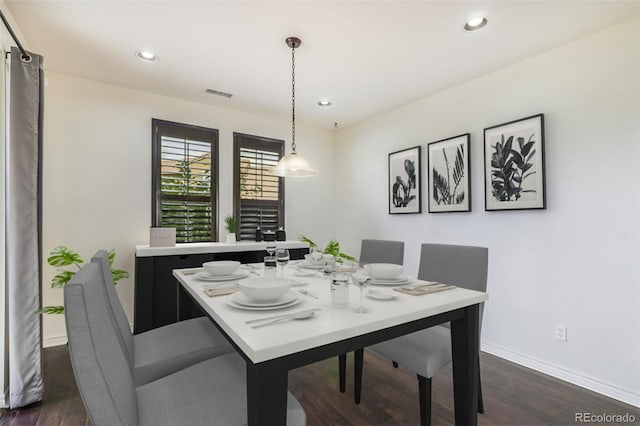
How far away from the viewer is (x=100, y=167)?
3.08 metres

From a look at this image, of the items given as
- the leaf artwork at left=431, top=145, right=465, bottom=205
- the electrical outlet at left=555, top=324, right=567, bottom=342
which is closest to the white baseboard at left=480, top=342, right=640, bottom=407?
the electrical outlet at left=555, top=324, right=567, bottom=342

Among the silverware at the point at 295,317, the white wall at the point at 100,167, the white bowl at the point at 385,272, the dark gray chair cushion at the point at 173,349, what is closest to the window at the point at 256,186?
the white wall at the point at 100,167

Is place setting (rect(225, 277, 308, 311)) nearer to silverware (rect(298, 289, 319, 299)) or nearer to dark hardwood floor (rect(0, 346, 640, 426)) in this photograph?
silverware (rect(298, 289, 319, 299))

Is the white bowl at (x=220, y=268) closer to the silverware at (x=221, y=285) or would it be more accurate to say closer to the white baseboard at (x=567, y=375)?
the silverware at (x=221, y=285)

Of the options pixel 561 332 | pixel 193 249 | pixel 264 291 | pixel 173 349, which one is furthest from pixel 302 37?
pixel 561 332

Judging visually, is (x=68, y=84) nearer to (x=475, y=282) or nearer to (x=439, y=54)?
(x=439, y=54)

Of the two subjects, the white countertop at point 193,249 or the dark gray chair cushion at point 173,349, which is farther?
the white countertop at point 193,249

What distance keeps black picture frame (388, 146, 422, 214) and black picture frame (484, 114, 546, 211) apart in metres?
0.75

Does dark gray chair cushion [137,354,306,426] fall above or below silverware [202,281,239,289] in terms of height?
below

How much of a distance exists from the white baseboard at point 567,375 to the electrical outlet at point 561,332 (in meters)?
0.22

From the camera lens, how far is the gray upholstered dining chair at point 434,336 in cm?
151

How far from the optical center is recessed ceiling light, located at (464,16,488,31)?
2078mm

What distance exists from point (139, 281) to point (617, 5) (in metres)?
3.97

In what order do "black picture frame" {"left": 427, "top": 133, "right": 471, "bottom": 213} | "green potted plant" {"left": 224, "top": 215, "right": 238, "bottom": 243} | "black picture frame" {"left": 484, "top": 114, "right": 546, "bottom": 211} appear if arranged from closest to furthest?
"black picture frame" {"left": 484, "top": 114, "right": 546, "bottom": 211}, "black picture frame" {"left": 427, "top": 133, "right": 471, "bottom": 213}, "green potted plant" {"left": 224, "top": 215, "right": 238, "bottom": 243}
